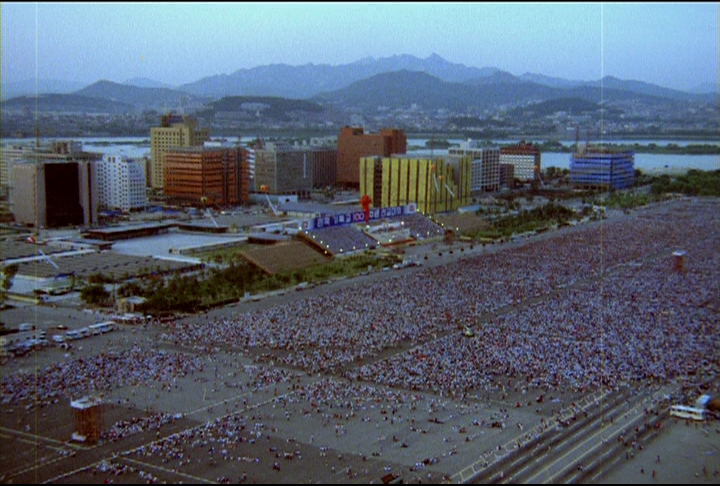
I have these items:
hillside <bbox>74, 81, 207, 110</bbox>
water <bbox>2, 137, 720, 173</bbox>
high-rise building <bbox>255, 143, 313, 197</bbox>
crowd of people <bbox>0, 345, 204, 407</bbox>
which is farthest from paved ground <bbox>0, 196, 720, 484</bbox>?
hillside <bbox>74, 81, 207, 110</bbox>

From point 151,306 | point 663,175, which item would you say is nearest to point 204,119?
point 663,175

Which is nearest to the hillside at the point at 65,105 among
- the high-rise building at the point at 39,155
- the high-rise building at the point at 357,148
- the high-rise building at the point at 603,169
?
the high-rise building at the point at 39,155

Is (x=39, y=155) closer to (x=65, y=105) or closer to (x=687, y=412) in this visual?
(x=687, y=412)

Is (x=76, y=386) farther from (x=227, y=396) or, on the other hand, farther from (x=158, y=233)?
(x=158, y=233)

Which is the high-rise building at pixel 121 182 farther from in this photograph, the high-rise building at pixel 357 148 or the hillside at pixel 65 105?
the high-rise building at pixel 357 148

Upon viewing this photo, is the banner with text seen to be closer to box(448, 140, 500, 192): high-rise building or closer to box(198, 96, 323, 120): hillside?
box(448, 140, 500, 192): high-rise building
